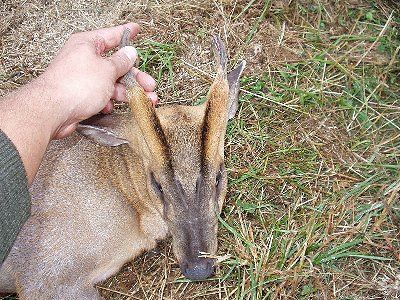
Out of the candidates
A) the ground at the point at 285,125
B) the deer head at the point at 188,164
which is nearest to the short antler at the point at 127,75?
the deer head at the point at 188,164

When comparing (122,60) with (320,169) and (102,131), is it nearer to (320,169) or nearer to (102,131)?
(102,131)

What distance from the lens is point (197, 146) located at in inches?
201

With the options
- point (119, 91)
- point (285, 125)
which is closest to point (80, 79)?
point (119, 91)

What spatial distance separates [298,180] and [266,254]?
0.84m

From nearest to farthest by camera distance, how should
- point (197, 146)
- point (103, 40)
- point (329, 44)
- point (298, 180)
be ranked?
1. point (197, 146)
2. point (103, 40)
3. point (298, 180)
4. point (329, 44)

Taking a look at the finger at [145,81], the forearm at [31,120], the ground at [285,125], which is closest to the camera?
the forearm at [31,120]

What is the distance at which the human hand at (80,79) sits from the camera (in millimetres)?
5133

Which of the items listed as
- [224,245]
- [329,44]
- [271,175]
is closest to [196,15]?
[329,44]

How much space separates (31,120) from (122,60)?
0.94 meters

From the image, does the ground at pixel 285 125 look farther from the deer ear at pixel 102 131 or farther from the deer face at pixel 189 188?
the deer ear at pixel 102 131

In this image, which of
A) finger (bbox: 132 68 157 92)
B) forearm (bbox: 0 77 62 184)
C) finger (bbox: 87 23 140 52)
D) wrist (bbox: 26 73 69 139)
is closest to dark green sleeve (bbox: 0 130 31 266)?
forearm (bbox: 0 77 62 184)

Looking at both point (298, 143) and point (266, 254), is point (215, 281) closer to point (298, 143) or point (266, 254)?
point (266, 254)

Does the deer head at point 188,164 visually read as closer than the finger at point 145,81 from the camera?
Yes

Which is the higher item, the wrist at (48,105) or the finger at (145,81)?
the wrist at (48,105)
